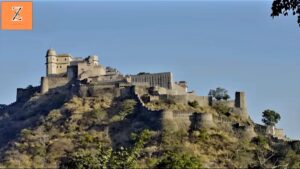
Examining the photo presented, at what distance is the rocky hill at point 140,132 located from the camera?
2265 inches

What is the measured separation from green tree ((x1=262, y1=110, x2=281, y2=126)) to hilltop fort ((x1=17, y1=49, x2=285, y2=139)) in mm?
909

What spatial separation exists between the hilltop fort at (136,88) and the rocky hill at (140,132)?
0.42ft

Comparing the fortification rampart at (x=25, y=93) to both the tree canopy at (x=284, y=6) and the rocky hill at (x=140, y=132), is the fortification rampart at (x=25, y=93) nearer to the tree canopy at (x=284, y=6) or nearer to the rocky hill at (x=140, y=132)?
the rocky hill at (x=140, y=132)

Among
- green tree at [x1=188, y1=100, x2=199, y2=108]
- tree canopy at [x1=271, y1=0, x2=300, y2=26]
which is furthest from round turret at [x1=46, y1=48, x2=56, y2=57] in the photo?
tree canopy at [x1=271, y1=0, x2=300, y2=26]

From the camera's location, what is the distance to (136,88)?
63.8 metres

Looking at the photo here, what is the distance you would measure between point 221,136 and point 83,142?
977 cm

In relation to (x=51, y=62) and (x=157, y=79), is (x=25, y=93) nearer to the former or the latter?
(x=51, y=62)

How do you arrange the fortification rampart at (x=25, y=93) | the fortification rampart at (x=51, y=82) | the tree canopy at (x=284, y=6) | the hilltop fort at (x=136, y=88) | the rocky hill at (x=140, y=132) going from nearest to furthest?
the tree canopy at (x=284, y=6) → the rocky hill at (x=140, y=132) → the hilltop fort at (x=136, y=88) → the fortification rampart at (x=51, y=82) → the fortification rampart at (x=25, y=93)

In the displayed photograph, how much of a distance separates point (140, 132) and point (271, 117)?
49.0ft

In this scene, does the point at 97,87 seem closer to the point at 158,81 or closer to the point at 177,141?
the point at 158,81

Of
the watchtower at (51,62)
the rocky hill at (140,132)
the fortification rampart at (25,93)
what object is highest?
the watchtower at (51,62)

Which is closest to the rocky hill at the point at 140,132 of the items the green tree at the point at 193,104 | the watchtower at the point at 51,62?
the green tree at the point at 193,104

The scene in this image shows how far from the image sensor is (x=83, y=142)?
60438mm

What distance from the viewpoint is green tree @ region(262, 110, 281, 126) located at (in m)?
67.5
